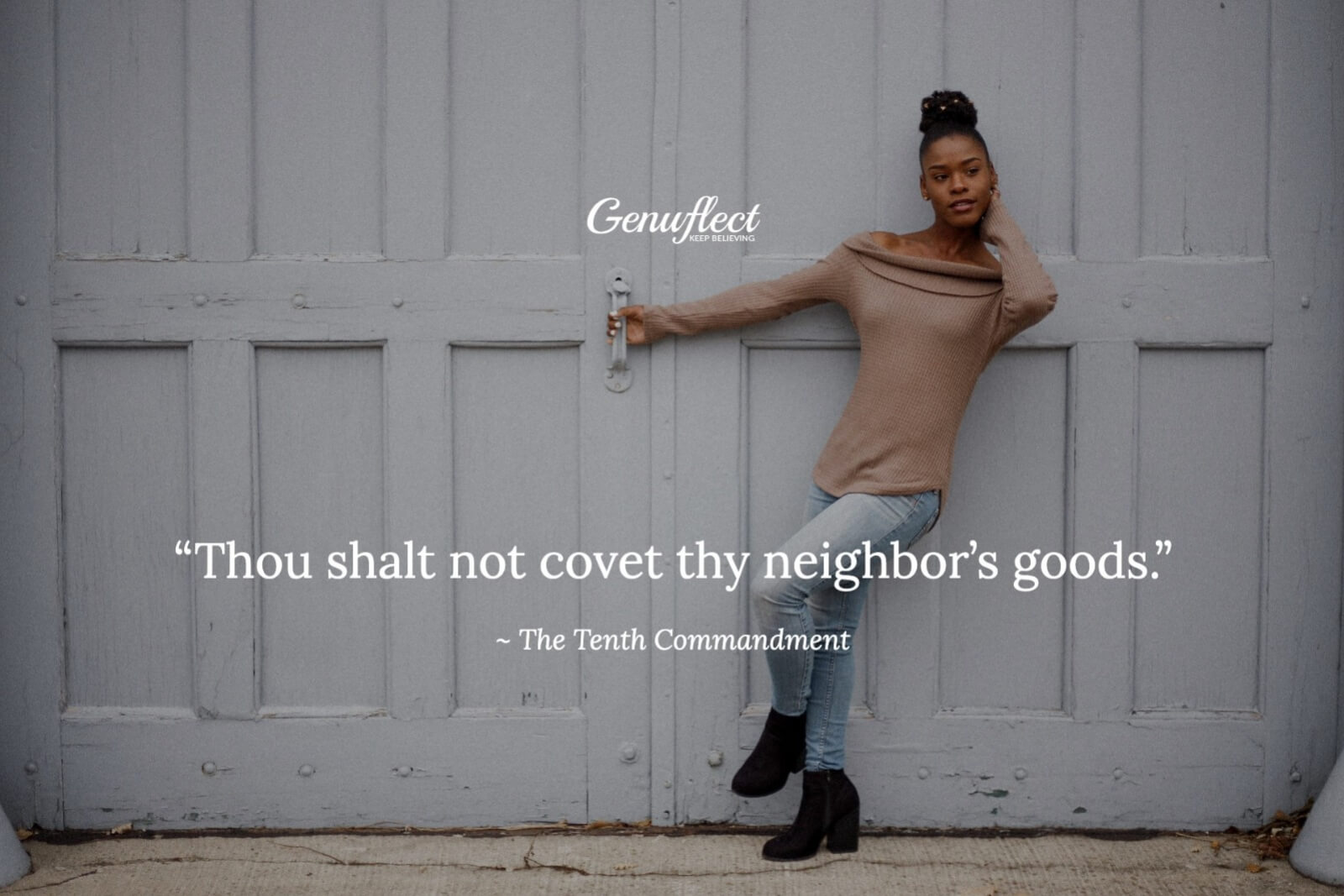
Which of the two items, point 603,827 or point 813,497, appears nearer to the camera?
point 813,497

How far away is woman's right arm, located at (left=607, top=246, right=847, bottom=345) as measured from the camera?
9.05 feet

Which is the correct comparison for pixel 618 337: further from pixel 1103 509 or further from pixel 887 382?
pixel 1103 509

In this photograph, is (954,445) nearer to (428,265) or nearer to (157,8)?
(428,265)

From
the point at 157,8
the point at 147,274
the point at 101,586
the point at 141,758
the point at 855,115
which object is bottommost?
the point at 141,758

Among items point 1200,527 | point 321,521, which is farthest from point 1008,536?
point 321,521

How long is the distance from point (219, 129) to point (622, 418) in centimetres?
121

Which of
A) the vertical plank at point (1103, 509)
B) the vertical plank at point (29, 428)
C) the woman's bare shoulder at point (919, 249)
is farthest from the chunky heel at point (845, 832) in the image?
the vertical plank at point (29, 428)

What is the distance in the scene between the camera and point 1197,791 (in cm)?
297

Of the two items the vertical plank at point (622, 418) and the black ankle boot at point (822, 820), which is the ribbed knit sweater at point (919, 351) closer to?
the vertical plank at point (622, 418)

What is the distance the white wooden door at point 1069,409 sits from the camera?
287cm

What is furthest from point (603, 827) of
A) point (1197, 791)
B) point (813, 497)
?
point (1197, 791)

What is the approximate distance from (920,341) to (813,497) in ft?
1.47

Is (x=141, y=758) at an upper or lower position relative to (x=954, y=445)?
lower

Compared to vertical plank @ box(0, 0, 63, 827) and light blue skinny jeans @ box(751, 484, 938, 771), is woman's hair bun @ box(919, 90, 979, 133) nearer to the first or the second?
light blue skinny jeans @ box(751, 484, 938, 771)
